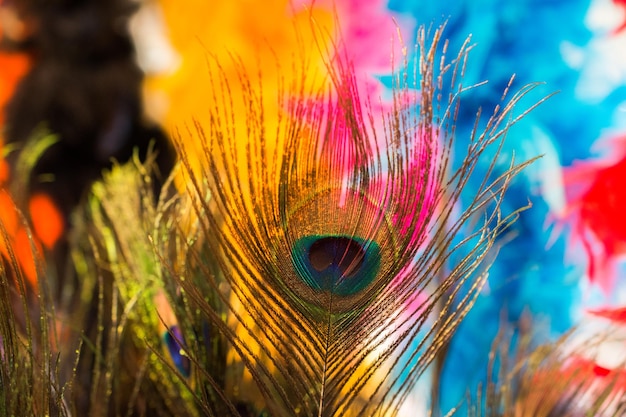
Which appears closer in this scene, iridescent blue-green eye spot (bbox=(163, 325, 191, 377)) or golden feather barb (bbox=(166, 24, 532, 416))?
golden feather barb (bbox=(166, 24, 532, 416))

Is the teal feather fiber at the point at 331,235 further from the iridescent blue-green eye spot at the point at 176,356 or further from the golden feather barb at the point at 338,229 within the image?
the iridescent blue-green eye spot at the point at 176,356

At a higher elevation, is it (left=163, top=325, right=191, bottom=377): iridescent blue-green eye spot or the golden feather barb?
the golden feather barb

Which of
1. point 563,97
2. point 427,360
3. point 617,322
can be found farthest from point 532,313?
point 427,360

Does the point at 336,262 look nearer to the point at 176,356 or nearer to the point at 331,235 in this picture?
the point at 331,235

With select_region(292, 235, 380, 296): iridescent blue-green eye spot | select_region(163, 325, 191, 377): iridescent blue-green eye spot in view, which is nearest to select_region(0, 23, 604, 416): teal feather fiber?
select_region(292, 235, 380, 296): iridescent blue-green eye spot

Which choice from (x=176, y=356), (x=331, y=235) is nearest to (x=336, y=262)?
(x=331, y=235)

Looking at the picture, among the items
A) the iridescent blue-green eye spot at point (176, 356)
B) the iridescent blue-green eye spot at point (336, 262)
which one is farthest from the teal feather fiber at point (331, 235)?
the iridescent blue-green eye spot at point (176, 356)

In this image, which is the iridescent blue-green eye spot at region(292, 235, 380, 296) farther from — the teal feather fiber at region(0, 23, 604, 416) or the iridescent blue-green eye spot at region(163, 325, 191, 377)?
the iridescent blue-green eye spot at region(163, 325, 191, 377)

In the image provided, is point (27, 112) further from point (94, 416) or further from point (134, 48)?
point (94, 416)
